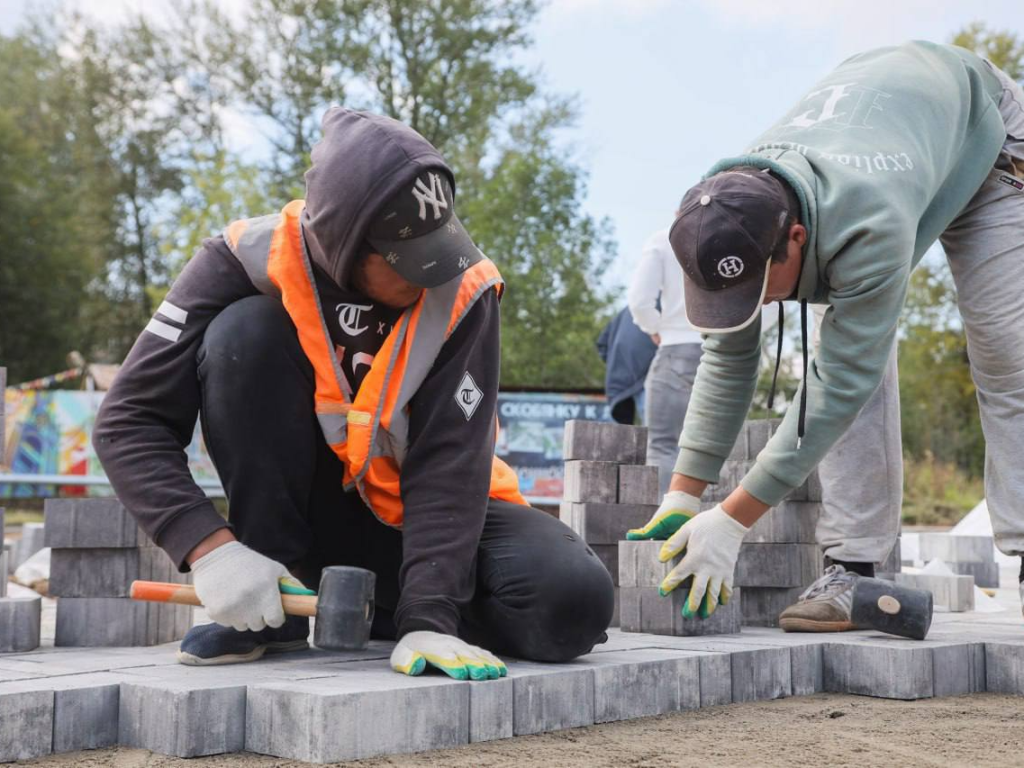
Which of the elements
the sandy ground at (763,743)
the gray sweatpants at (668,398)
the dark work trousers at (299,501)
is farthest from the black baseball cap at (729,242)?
the gray sweatpants at (668,398)

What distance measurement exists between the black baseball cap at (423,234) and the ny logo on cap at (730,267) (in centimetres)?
60

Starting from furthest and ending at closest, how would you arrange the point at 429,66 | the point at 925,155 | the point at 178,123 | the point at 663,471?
1. the point at 178,123
2. the point at 429,66
3. the point at 663,471
4. the point at 925,155

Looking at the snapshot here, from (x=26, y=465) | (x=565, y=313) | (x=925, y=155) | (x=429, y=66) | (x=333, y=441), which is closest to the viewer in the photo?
(x=333, y=441)

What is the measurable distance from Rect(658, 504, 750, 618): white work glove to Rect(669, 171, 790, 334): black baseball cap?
21.6 inches

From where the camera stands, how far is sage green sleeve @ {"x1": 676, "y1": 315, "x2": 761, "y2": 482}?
117 inches

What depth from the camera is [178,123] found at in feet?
82.1

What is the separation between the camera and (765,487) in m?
2.66

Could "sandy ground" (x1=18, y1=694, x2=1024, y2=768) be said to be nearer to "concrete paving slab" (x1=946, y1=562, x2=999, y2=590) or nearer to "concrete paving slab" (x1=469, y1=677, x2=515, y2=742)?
"concrete paving slab" (x1=469, y1=677, x2=515, y2=742)

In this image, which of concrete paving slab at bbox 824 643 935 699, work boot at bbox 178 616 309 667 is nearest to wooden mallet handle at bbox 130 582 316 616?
work boot at bbox 178 616 309 667

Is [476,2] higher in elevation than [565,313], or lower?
higher

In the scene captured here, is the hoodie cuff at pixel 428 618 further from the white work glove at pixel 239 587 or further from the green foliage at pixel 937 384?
the green foliage at pixel 937 384

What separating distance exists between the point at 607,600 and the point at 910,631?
995 mm

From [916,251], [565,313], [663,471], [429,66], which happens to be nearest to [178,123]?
[429,66]

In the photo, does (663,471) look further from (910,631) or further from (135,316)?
(135,316)
